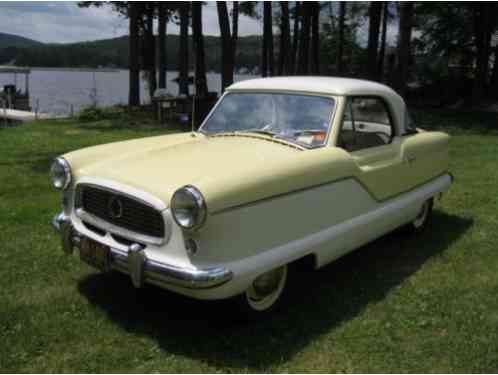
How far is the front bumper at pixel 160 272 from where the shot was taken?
9.68 feet

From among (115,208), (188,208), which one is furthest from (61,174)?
(188,208)

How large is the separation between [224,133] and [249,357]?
2.08 m

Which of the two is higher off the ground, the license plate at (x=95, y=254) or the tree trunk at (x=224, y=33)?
the tree trunk at (x=224, y=33)

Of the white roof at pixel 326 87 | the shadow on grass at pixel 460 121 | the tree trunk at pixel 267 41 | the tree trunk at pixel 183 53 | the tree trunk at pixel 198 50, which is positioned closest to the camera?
the white roof at pixel 326 87

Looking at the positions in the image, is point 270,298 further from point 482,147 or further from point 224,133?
point 482,147

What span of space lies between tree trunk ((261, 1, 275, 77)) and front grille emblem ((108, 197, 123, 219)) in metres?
19.5

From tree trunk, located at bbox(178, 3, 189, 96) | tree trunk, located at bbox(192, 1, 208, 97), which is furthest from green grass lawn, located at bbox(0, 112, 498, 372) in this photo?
tree trunk, located at bbox(178, 3, 189, 96)

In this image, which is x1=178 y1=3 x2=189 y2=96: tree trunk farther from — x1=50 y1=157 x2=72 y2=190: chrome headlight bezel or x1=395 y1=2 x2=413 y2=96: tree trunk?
x1=50 y1=157 x2=72 y2=190: chrome headlight bezel

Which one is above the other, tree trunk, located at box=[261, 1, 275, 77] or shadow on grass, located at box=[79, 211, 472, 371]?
tree trunk, located at box=[261, 1, 275, 77]

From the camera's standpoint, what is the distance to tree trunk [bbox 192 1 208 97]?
669 inches

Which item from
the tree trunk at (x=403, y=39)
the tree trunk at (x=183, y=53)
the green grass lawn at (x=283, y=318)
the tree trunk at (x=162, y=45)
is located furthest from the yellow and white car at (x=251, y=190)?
the tree trunk at (x=162, y=45)

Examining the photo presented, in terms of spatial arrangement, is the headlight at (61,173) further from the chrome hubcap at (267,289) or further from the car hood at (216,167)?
the chrome hubcap at (267,289)

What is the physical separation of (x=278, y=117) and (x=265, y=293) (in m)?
1.58

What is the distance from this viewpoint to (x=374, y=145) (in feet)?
15.3
